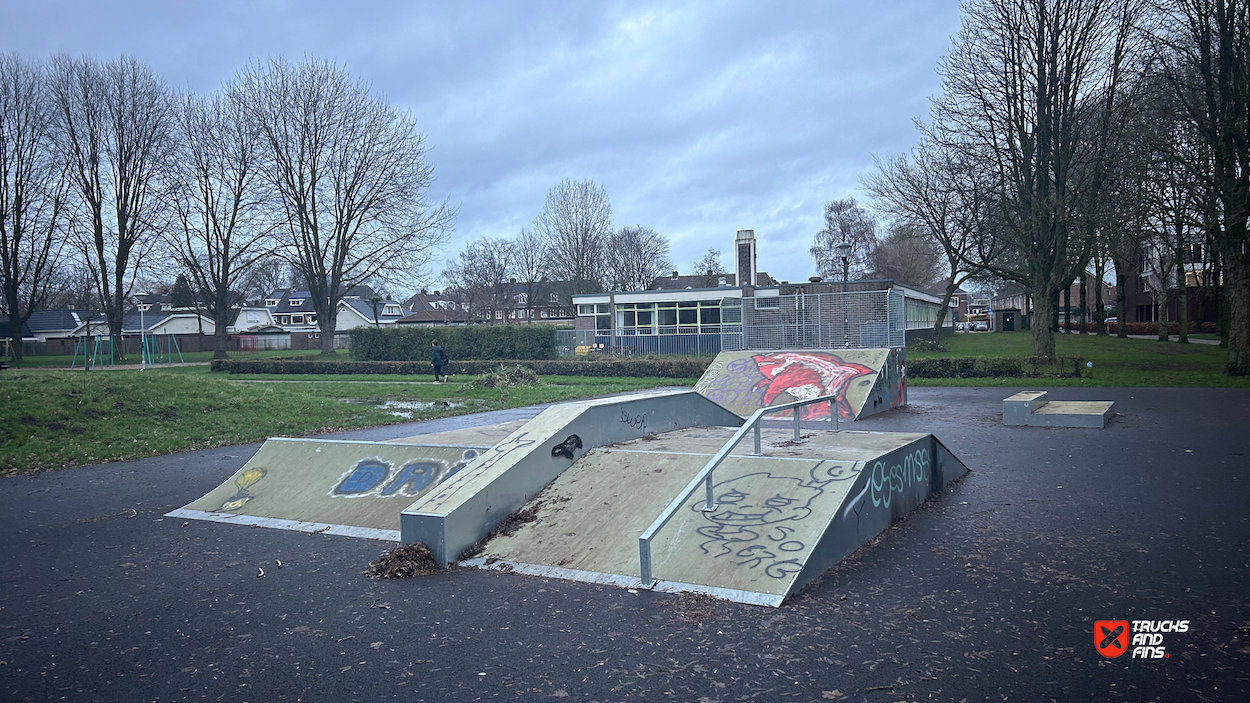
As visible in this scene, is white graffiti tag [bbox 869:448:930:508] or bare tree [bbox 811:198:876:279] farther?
bare tree [bbox 811:198:876:279]

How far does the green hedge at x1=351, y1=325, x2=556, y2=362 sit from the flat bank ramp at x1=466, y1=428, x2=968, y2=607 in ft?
92.1

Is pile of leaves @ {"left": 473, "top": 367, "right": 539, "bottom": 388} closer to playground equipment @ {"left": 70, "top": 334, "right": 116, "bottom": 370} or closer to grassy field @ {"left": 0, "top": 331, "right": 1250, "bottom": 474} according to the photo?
grassy field @ {"left": 0, "top": 331, "right": 1250, "bottom": 474}

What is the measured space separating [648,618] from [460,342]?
33233 millimetres

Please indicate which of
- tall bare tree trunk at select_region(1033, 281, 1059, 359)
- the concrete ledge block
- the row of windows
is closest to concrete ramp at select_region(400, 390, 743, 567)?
the concrete ledge block

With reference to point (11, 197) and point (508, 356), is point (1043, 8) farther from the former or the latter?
point (11, 197)

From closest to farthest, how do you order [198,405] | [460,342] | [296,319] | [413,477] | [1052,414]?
1. [413,477]
2. [1052,414]
3. [198,405]
4. [460,342]
5. [296,319]

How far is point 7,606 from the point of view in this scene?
17.3 feet

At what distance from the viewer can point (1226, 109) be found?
20891 mm

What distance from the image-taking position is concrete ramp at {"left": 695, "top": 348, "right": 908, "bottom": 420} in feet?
51.6

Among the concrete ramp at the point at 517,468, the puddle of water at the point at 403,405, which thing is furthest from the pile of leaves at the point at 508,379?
the concrete ramp at the point at 517,468

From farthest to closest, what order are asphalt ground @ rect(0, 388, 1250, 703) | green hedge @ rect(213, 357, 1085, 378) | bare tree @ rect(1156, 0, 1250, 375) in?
green hedge @ rect(213, 357, 1085, 378) → bare tree @ rect(1156, 0, 1250, 375) → asphalt ground @ rect(0, 388, 1250, 703)

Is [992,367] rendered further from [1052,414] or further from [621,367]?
[621,367]

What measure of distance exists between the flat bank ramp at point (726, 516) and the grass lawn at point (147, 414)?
344 inches

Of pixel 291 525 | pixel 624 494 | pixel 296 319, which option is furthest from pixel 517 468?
pixel 296 319
